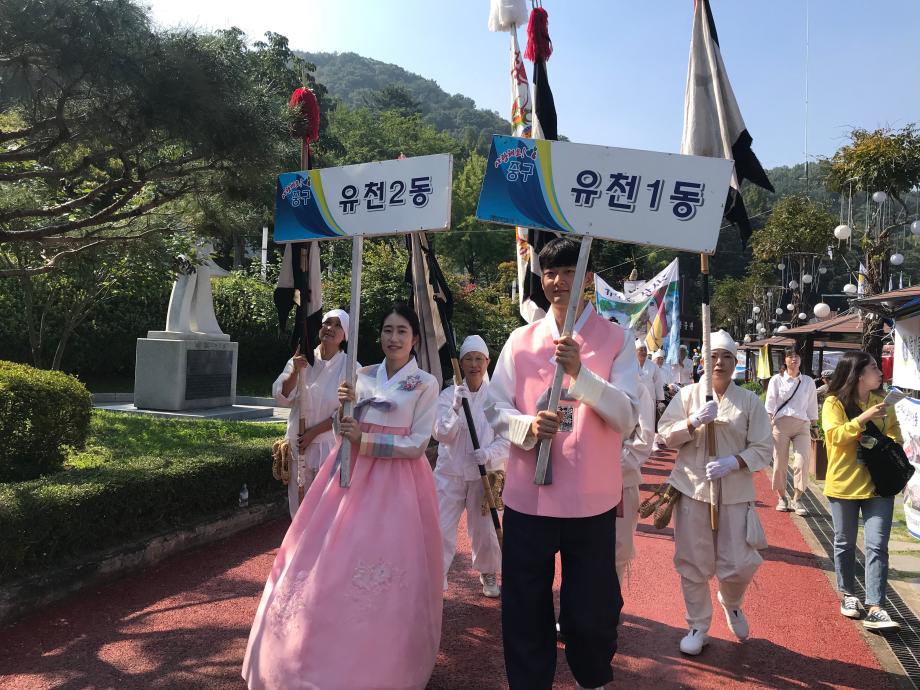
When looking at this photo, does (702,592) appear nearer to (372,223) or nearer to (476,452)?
(476,452)

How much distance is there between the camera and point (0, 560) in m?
4.61

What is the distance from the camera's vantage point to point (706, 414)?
14.6 ft

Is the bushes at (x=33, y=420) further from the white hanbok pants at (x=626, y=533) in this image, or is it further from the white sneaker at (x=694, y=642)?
the white sneaker at (x=694, y=642)

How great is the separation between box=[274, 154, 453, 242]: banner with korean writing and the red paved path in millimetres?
2293

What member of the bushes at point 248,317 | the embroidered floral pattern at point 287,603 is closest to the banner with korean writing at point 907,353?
the embroidered floral pattern at point 287,603

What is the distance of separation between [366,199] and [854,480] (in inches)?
141

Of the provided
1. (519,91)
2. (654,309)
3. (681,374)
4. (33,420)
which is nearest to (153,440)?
(33,420)

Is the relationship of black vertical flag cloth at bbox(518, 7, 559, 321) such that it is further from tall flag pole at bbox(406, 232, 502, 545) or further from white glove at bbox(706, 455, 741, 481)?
white glove at bbox(706, 455, 741, 481)

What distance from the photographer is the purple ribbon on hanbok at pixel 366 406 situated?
3940 millimetres

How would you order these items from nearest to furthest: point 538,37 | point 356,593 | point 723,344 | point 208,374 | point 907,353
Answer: point 356,593 < point 723,344 < point 538,37 < point 907,353 < point 208,374

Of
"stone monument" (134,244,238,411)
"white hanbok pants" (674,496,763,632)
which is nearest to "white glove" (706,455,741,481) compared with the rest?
"white hanbok pants" (674,496,763,632)

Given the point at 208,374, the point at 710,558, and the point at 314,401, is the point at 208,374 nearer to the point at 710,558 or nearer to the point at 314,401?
the point at 314,401

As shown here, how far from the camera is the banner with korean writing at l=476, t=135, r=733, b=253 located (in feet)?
11.1

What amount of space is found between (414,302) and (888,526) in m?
3.39
